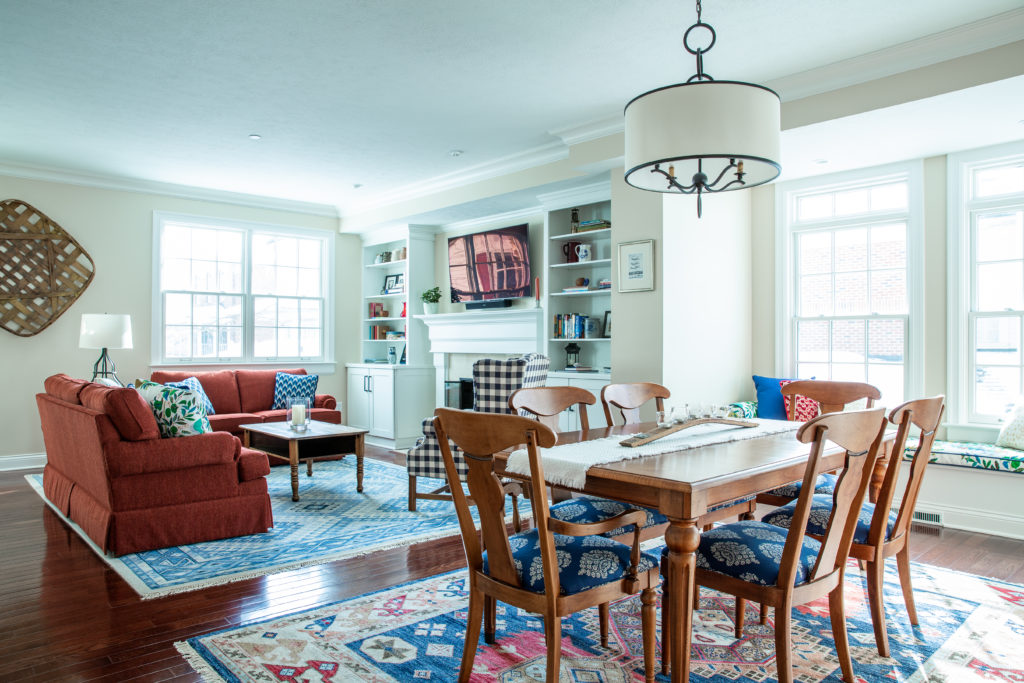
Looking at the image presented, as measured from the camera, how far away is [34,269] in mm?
6070

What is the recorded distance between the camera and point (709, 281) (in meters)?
5.06

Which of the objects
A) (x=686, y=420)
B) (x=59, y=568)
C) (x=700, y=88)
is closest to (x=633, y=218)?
(x=686, y=420)

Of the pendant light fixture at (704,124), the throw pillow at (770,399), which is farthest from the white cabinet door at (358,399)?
the pendant light fixture at (704,124)

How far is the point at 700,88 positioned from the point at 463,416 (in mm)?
1269

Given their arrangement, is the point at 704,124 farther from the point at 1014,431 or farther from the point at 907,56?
the point at 1014,431

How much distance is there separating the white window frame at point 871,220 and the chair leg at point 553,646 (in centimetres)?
392

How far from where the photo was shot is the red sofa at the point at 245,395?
21.1 ft

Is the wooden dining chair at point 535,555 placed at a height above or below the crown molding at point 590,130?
below

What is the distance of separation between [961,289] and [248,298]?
6.52m

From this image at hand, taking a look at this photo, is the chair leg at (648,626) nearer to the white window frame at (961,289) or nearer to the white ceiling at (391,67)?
the white ceiling at (391,67)

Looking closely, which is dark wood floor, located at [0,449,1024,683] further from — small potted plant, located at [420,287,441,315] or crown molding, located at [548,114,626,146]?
small potted plant, located at [420,287,441,315]

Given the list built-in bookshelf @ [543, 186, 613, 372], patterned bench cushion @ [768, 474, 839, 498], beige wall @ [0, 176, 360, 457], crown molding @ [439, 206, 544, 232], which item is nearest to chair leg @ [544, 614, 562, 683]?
patterned bench cushion @ [768, 474, 839, 498]

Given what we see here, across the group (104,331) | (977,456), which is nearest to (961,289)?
(977,456)

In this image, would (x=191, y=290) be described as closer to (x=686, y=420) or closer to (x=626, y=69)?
(x=626, y=69)
